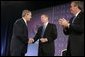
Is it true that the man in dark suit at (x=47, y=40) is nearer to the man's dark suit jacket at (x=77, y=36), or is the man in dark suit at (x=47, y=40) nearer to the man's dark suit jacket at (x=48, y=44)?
the man's dark suit jacket at (x=48, y=44)

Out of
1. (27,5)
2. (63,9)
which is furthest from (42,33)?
(27,5)

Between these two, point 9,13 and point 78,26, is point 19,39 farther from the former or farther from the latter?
point 9,13

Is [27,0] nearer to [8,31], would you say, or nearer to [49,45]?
[8,31]

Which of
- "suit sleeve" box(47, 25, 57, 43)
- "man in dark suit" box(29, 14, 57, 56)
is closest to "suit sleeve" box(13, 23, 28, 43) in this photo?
"man in dark suit" box(29, 14, 57, 56)

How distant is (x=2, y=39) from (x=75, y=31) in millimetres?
3039

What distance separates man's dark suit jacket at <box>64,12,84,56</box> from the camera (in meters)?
3.41

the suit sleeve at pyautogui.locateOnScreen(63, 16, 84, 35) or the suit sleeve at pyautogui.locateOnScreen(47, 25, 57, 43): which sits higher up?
the suit sleeve at pyautogui.locateOnScreen(63, 16, 84, 35)

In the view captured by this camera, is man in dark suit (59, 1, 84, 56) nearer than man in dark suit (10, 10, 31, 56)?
Yes

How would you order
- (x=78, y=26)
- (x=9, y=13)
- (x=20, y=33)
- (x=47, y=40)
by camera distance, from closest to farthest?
(x=78, y=26), (x=20, y=33), (x=47, y=40), (x=9, y=13)

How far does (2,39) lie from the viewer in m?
6.15

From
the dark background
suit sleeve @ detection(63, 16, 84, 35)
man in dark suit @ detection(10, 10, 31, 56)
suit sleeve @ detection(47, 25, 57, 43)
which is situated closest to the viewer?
suit sleeve @ detection(63, 16, 84, 35)

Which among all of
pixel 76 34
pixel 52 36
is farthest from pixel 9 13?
pixel 76 34

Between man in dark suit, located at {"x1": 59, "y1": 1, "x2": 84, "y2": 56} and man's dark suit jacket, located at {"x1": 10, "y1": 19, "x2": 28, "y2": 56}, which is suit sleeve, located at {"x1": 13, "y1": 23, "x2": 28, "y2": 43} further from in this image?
man in dark suit, located at {"x1": 59, "y1": 1, "x2": 84, "y2": 56}

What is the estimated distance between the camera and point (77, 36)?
3.43 meters
